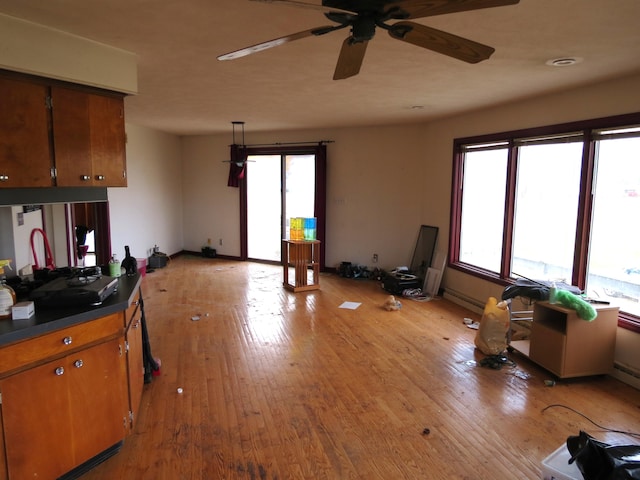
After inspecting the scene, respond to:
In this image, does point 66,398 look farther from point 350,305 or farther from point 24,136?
point 350,305

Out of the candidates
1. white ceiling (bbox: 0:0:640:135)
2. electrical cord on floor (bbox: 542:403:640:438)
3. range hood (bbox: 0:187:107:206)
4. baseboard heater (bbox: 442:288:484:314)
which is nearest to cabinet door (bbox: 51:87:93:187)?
range hood (bbox: 0:187:107:206)

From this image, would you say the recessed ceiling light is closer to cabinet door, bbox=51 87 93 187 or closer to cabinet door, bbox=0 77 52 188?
cabinet door, bbox=51 87 93 187

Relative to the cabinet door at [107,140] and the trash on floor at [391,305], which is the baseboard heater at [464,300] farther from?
the cabinet door at [107,140]

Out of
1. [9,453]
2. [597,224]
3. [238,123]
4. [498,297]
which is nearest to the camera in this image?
[9,453]

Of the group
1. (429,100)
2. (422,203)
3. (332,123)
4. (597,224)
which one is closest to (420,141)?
(422,203)

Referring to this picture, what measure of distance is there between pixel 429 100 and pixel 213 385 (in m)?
3.65

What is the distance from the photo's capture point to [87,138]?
2832 mm

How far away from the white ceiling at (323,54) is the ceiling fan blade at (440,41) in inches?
18.1

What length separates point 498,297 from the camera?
4828mm

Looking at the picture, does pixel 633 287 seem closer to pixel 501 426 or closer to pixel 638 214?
pixel 638 214

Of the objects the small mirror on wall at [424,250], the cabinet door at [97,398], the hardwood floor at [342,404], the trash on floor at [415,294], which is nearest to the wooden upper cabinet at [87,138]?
the cabinet door at [97,398]

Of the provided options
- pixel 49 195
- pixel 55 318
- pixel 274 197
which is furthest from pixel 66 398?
pixel 274 197

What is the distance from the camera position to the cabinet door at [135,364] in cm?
256

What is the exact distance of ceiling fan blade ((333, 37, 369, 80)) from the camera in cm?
188
